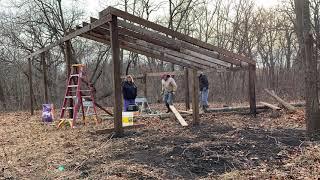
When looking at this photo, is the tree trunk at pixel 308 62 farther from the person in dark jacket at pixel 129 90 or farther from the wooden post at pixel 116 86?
the person in dark jacket at pixel 129 90

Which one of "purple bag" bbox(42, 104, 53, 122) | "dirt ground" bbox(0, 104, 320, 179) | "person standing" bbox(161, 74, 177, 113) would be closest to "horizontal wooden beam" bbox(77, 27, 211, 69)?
"person standing" bbox(161, 74, 177, 113)

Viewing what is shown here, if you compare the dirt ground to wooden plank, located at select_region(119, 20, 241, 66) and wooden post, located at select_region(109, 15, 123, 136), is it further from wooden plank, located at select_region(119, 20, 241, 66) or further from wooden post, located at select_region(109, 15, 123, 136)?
wooden plank, located at select_region(119, 20, 241, 66)

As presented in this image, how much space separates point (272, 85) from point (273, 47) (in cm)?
609

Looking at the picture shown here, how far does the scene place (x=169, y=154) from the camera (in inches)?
321

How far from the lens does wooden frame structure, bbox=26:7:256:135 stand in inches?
440

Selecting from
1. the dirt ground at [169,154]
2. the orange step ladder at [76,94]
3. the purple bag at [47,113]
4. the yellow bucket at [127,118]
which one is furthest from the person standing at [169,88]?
the purple bag at [47,113]

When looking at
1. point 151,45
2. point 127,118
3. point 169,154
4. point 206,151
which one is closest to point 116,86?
point 127,118

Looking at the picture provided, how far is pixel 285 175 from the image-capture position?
20.8ft

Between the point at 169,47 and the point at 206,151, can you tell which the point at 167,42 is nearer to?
the point at 169,47

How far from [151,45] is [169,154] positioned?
7754mm

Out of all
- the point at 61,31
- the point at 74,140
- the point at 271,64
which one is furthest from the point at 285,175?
the point at 271,64

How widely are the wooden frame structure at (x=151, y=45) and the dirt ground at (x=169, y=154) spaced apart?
1.54 meters

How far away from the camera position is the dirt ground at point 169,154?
6.76 m

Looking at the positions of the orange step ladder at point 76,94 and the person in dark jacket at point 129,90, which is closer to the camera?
the orange step ladder at point 76,94
